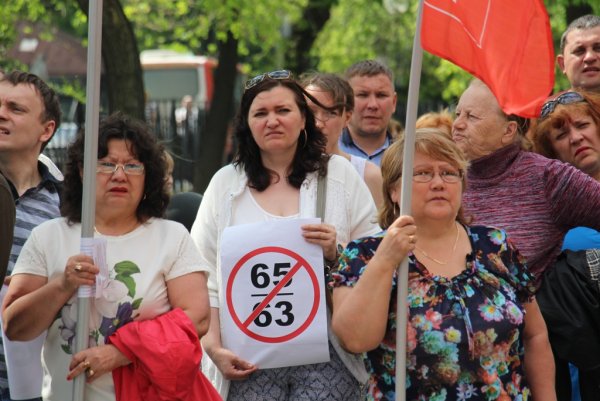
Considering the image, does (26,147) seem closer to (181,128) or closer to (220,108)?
(220,108)

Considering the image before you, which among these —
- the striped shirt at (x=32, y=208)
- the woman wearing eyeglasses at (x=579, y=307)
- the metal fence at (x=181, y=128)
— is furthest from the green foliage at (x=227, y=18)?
the woman wearing eyeglasses at (x=579, y=307)

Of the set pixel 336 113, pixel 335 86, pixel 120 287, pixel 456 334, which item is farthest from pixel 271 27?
pixel 456 334

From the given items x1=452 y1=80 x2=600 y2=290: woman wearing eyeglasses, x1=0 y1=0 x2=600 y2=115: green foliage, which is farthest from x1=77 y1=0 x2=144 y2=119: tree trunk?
x1=452 y1=80 x2=600 y2=290: woman wearing eyeglasses

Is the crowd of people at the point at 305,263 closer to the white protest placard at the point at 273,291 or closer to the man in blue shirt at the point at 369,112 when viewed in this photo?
A: the white protest placard at the point at 273,291

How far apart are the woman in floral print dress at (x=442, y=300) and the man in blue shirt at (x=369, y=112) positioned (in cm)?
255

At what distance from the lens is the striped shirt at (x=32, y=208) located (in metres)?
5.20

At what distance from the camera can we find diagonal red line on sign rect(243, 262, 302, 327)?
4930 mm

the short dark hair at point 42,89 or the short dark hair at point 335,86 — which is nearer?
the short dark hair at point 42,89

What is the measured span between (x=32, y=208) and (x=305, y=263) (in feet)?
4.18

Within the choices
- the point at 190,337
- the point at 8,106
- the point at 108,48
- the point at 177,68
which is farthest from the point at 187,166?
the point at 177,68

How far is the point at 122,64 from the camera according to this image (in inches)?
482

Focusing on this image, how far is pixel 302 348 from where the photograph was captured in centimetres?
489

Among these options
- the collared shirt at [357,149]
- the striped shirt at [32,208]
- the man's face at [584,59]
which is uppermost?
the man's face at [584,59]

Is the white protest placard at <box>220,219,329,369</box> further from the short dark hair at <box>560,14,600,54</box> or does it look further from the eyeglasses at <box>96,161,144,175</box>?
the short dark hair at <box>560,14,600,54</box>
